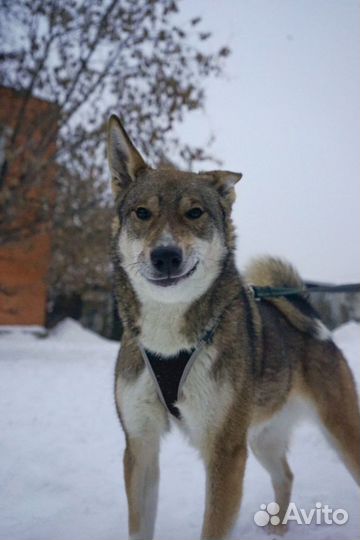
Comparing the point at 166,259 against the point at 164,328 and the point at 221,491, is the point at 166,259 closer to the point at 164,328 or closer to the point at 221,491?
the point at 164,328

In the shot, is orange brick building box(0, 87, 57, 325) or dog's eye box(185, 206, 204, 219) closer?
dog's eye box(185, 206, 204, 219)

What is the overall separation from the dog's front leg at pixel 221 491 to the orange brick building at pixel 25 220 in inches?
309

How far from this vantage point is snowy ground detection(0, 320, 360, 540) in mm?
2788

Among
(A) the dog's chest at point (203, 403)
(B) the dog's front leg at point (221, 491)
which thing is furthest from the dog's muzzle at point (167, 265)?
(B) the dog's front leg at point (221, 491)

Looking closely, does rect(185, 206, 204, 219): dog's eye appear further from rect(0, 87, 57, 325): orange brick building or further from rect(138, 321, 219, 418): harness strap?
rect(0, 87, 57, 325): orange brick building

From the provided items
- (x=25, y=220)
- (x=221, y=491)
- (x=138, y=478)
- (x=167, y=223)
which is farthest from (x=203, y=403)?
(x=25, y=220)

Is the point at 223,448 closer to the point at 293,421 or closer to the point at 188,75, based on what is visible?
the point at 293,421

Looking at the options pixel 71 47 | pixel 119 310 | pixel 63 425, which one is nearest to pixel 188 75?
pixel 71 47

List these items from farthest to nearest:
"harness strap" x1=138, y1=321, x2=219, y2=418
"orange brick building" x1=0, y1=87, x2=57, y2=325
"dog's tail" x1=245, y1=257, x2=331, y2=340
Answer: "orange brick building" x1=0, y1=87, x2=57, y2=325
"dog's tail" x1=245, y1=257, x2=331, y2=340
"harness strap" x1=138, y1=321, x2=219, y2=418

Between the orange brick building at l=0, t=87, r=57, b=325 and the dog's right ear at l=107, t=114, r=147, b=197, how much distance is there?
22.1ft

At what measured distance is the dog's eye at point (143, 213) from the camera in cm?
255

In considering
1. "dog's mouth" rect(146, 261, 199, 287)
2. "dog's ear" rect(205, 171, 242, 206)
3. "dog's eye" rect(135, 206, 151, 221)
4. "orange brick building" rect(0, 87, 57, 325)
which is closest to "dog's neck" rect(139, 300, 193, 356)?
"dog's mouth" rect(146, 261, 199, 287)

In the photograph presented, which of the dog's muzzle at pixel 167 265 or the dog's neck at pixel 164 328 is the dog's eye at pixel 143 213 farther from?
the dog's neck at pixel 164 328

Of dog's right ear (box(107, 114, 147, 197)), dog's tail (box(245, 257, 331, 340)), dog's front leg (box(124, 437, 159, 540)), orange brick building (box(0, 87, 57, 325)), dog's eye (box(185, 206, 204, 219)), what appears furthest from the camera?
orange brick building (box(0, 87, 57, 325))
